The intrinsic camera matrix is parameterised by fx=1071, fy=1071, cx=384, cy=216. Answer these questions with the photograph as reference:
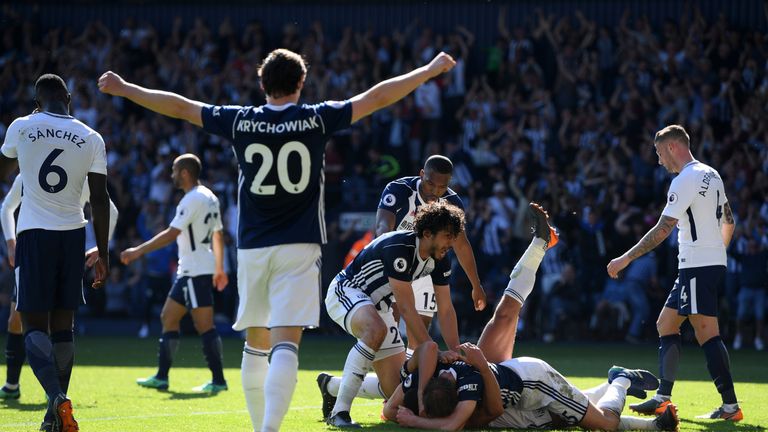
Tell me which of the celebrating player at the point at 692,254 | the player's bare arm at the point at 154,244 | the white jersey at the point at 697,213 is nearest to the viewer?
the celebrating player at the point at 692,254

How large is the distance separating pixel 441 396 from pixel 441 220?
1.19m

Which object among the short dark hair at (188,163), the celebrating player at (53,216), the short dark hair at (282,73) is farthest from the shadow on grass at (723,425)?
the short dark hair at (188,163)

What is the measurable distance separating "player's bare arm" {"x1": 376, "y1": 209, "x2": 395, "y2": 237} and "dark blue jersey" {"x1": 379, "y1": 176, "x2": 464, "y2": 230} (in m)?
0.08

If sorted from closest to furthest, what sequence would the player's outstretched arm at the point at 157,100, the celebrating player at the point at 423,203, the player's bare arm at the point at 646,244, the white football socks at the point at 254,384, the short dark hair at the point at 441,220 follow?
the player's outstretched arm at the point at 157,100, the white football socks at the point at 254,384, the short dark hair at the point at 441,220, the player's bare arm at the point at 646,244, the celebrating player at the point at 423,203

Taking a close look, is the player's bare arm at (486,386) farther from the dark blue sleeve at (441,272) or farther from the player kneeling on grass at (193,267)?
the player kneeling on grass at (193,267)

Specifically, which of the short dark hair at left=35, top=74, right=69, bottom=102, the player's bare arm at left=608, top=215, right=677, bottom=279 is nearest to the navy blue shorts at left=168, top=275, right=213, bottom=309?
the short dark hair at left=35, top=74, right=69, bottom=102

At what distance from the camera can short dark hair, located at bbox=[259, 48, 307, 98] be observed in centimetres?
631

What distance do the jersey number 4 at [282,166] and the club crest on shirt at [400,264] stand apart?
1.43 meters

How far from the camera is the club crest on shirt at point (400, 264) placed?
7.54 m

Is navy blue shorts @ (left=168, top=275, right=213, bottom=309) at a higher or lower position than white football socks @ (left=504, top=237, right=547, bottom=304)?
lower

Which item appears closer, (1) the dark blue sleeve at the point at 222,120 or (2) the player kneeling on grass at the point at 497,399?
(1) the dark blue sleeve at the point at 222,120

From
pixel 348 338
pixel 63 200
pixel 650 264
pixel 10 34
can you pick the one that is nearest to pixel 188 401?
pixel 63 200

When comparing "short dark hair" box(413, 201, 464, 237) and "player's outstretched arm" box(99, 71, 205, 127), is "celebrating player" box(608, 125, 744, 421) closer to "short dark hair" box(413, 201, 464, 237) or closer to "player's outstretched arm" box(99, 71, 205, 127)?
"short dark hair" box(413, 201, 464, 237)

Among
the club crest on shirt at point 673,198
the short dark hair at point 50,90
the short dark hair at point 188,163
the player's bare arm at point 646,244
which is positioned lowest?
the player's bare arm at point 646,244
